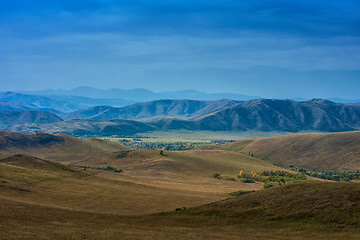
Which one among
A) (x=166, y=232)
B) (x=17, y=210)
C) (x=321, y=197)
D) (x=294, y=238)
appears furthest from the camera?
(x=321, y=197)

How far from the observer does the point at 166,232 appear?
161 feet

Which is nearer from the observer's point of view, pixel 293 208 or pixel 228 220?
pixel 228 220

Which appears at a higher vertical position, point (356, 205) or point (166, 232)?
point (356, 205)

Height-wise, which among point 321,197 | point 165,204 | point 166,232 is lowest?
point 165,204

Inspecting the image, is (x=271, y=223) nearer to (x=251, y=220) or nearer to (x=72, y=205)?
(x=251, y=220)

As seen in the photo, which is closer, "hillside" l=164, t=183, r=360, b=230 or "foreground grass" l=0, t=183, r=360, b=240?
"foreground grass" l=0, t=183, r=360, b=240

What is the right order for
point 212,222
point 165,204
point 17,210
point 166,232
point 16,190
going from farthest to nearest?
point 165,204, point 16,190, point 212,222, point 17,210, point 166,232

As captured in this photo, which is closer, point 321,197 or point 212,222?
point 212,222

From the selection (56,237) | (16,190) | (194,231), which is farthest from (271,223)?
(16,190)

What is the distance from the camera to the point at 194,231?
50.4 metres

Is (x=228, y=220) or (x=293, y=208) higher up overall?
(x=293, y=208)

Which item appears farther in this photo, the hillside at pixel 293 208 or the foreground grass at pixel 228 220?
the hillside at pixel 293 208

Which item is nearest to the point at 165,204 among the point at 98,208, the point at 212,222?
the point at 98,208

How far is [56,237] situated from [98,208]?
115 feet
